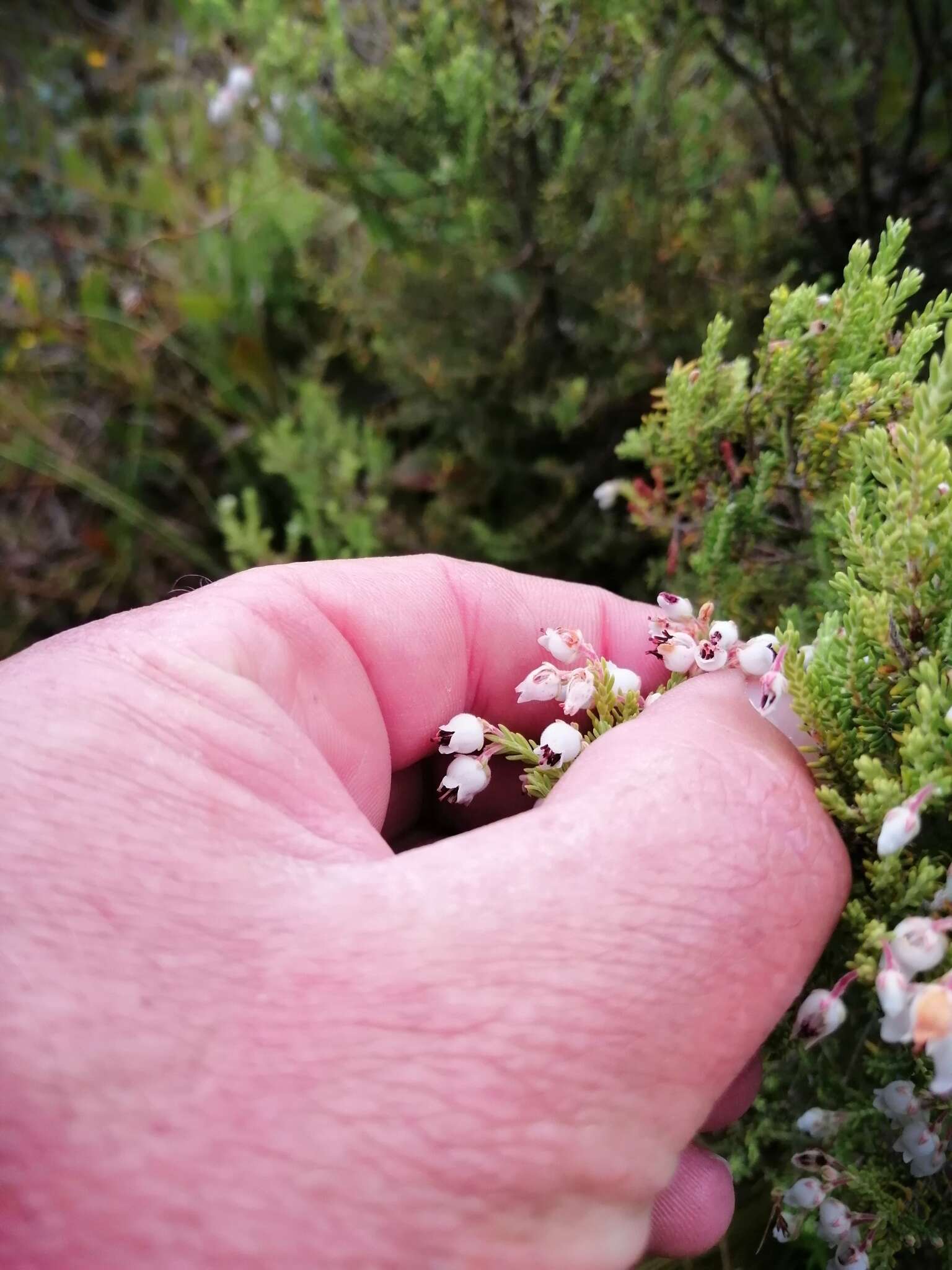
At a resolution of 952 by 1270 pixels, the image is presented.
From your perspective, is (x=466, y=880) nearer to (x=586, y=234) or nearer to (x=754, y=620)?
(x=754, y=620)

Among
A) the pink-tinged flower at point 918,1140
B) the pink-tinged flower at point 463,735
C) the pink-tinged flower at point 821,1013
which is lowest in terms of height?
the pink-tinged flower at point 918,1140

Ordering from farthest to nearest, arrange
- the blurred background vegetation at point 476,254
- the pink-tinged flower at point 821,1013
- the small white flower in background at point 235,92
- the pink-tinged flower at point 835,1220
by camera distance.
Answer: the small white flower in background at point 235,92 < the blurred background vegetation at point 476,254 < the pink-tinged flower at point 835,1220 < the pink-tinged flower at point 821,1013

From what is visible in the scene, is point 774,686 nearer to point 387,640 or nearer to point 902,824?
point 902,824

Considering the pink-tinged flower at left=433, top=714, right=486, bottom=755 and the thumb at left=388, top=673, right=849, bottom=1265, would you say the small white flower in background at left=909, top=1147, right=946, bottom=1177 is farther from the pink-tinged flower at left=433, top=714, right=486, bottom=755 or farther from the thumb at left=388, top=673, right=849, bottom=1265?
the pink-tinged flower at left=433, top=714, right=486, bottom=755

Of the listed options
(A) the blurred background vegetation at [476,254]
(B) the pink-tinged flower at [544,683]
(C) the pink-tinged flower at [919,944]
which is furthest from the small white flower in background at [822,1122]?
(A) the blurred background vegetation at [476,254]

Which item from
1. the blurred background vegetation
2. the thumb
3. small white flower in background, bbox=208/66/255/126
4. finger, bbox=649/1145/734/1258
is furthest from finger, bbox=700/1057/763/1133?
small white flower in background, bbox=208/66/255/126

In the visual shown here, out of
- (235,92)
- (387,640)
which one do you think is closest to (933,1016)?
(387,640)

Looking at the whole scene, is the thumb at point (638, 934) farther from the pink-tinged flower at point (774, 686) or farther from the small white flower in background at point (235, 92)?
the small white flower in background at point (235, 92)
